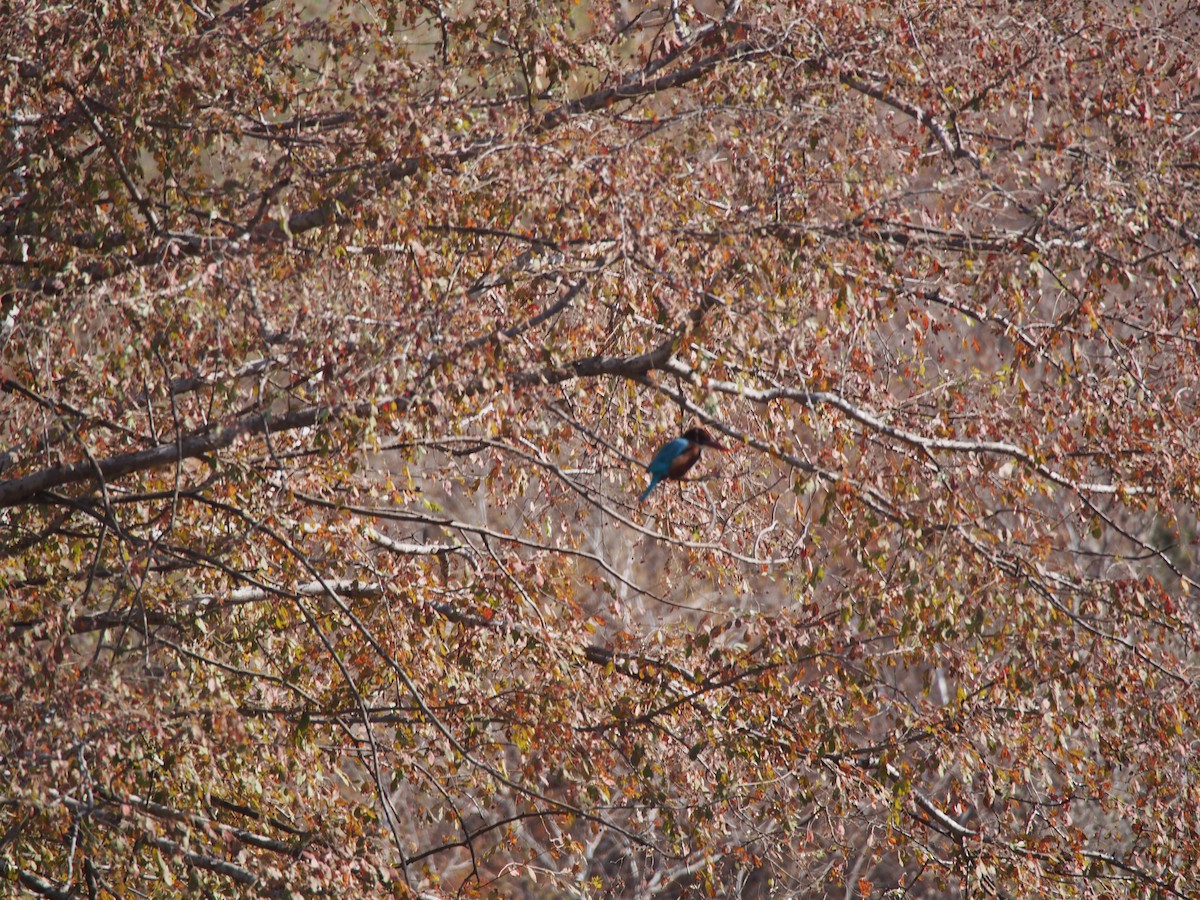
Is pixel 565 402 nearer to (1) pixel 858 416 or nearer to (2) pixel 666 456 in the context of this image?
(2) pixel 666 456

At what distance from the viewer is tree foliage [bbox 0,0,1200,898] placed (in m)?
5.14

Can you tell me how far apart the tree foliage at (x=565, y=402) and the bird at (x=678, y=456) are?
482 millimetres

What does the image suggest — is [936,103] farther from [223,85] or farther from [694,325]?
[223,85]

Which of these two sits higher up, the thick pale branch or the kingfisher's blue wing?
the thick pale branch

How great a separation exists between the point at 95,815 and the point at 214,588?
1854mm

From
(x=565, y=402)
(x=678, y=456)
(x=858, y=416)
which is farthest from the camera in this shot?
(x=565, y=402)

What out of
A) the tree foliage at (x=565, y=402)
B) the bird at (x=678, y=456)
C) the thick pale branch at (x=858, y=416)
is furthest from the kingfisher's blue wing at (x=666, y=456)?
the thick pale branch at (x=858, y=416)

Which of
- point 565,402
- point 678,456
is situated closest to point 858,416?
point 678,456

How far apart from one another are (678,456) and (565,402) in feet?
2.69

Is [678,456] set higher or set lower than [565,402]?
lower

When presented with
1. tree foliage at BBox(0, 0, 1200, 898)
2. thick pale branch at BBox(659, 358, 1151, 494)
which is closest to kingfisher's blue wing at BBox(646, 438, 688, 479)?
tree foliage at BBox(0, 0, 1200, 898)

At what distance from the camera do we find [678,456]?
21.6 ft

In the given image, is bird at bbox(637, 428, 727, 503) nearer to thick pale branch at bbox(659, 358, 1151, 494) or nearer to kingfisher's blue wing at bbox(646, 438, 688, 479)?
kingfisher's blue wing at bbox(646, 438, 688, 479)

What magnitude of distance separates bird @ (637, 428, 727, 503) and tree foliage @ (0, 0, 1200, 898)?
48 cm
